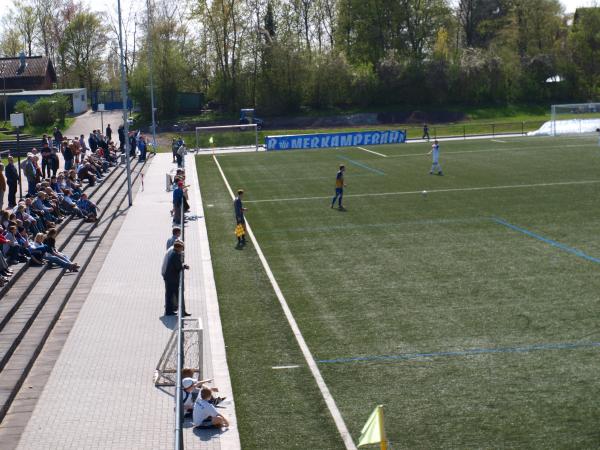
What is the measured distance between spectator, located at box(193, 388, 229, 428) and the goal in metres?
53.4

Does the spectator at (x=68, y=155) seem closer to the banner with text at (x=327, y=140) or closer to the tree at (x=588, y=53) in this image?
the banner with text at (x=327, y=140)

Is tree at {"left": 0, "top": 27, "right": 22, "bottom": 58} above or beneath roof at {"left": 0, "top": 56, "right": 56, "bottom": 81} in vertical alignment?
above

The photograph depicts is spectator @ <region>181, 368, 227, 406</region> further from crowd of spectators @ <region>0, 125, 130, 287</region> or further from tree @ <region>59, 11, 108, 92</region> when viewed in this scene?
tree @ <region>59, 11, 108, 92</region>

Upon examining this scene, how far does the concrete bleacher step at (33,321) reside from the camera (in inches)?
501

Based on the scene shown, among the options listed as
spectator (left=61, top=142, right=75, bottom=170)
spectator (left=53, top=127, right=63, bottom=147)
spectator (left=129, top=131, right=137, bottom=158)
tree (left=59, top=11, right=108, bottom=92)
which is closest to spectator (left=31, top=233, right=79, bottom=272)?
spectator (left=61, top=142, right=75, bottom=170)

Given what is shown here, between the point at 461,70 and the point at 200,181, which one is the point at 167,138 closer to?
the point at 200,181

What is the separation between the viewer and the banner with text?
57656 millimetres

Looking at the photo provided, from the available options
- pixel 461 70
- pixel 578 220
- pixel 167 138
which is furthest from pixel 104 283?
pixel 461 70

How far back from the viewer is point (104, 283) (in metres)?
19.2

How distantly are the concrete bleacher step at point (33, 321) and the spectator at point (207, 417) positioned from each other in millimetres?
2658

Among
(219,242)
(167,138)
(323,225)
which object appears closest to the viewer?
(219,242)

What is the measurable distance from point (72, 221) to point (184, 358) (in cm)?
1417

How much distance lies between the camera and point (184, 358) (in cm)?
1279

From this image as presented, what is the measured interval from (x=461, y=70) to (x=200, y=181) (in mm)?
51826
